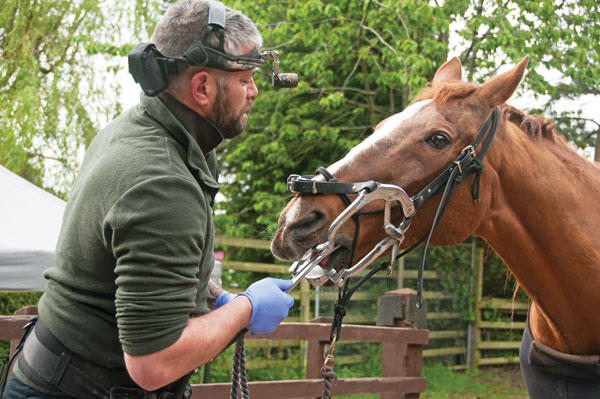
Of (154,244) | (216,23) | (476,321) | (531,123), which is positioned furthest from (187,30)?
(476,321)

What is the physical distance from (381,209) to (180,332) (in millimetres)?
1039

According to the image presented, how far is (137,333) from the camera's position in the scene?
1.42 metres

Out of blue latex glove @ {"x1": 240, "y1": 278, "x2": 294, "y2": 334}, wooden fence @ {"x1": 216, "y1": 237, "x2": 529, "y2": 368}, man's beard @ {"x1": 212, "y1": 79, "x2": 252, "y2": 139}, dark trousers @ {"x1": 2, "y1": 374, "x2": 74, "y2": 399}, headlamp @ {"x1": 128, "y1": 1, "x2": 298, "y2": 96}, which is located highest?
headlamp @ {"x1": 128, "y1": 1, "x2": 298, "y2": 96}

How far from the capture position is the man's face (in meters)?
1.77

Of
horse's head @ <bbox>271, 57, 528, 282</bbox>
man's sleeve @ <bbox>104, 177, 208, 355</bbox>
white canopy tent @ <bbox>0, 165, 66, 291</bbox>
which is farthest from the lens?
white canopy tent @ <bbox>0, 165, 66, 291</bbox>

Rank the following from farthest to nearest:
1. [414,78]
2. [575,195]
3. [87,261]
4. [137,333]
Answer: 1. [414,78]
2. [575,195]
3. [87,261]
4. [137,333]

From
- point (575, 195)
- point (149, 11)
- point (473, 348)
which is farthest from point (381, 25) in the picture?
point (575, 195)

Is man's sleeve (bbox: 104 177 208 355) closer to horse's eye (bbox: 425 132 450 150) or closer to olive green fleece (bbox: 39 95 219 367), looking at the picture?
olive green fleece (bbox: 39 95 219 367)

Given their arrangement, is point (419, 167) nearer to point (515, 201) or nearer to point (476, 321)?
point (515, 201)

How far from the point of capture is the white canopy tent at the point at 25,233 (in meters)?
4.56

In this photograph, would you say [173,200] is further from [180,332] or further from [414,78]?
[414,78]

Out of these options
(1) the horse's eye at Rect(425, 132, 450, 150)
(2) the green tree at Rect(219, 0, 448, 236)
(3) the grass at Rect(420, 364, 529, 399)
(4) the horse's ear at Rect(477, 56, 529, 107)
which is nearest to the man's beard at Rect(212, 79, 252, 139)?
(1) the horse's eye at Rect(425, 132, 450, 150)

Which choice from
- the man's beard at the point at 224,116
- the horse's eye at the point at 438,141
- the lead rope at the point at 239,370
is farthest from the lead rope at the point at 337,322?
the man's beard at the point at 224,116

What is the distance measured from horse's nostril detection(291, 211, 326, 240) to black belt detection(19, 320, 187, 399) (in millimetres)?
747
